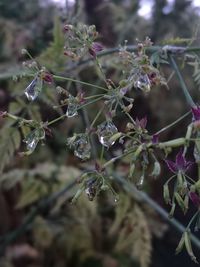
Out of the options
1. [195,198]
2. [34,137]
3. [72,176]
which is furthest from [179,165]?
[72,176]

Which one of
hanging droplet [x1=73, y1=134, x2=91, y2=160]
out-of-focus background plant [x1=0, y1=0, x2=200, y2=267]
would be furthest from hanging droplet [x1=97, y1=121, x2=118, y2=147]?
out-of-focus background plant [x1=0, y1=0, x2=200, y2=267]

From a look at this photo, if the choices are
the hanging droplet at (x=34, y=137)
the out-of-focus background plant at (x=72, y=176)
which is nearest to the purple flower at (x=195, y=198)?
the hanging droplet at (x=34, y=137)

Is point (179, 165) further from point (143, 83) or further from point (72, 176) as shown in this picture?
point (72, 176)

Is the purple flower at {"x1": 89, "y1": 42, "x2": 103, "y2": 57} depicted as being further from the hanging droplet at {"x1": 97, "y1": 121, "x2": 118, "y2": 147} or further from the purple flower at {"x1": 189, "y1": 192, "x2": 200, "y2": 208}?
the purple flower at {"x1": 189, "y1": 192, "x2": 200, "y2": 208}

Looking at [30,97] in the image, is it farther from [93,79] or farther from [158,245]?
[158,245]

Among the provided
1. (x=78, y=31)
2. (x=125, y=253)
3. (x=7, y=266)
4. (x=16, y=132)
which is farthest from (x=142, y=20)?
(x=78, y=31)

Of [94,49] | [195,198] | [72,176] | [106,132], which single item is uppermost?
[72,176]
